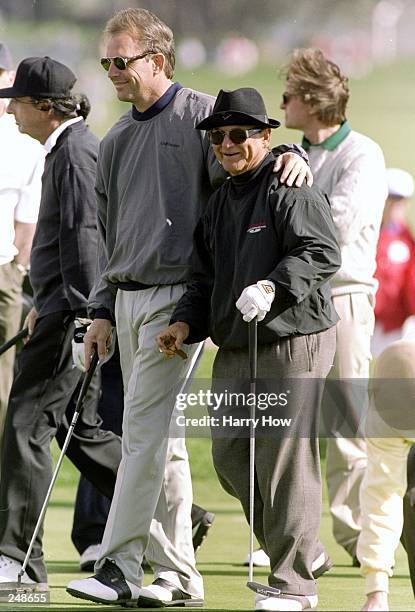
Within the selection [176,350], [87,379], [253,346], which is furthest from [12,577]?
[253,346]

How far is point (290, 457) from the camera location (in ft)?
16.2

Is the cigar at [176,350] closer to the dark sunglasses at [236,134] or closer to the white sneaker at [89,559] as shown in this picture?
the dark sunglasses at [236,134]

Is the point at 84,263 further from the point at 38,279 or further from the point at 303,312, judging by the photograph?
the point at 303,312

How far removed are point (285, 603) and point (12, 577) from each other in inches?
51.9

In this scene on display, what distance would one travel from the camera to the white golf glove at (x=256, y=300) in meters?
4.64

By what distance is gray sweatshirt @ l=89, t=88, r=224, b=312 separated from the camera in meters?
5.33

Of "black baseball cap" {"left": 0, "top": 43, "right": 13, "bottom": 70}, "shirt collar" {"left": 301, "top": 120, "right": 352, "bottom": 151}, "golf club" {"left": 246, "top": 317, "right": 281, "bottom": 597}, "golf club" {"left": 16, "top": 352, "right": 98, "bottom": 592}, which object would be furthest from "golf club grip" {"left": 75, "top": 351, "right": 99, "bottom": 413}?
"shirt collar" {"left": 301, "top": 120, "right": 352, "bottom": 151}

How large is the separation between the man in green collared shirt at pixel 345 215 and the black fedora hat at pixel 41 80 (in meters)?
0.96

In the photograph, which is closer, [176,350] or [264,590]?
[264,590]

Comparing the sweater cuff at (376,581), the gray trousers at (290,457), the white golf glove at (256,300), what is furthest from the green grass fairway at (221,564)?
the white golf glove at (256,300)

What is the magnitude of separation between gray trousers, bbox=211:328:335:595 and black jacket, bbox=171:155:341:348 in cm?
9

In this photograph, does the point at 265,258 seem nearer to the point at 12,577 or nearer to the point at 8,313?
the point at 12,577

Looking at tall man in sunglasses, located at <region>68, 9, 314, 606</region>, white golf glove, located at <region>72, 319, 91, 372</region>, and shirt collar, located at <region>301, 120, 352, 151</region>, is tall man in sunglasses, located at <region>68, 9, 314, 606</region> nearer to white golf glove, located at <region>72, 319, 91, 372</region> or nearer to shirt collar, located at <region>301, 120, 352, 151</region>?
white golf glove, located at <region>72, 319, 91, 372</region>

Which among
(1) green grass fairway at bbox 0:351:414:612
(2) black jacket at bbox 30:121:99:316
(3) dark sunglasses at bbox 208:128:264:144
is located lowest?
(1) green grass fairway at bbox 0:351:414:612
